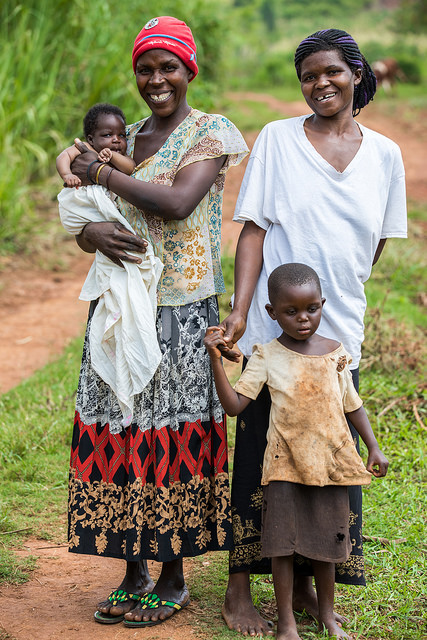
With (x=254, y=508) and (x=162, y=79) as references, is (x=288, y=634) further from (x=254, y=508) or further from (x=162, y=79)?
(x=162, y=79)

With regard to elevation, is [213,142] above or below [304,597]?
above

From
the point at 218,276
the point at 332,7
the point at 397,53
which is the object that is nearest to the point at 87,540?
the point at 218,276

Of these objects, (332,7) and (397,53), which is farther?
(332,7)

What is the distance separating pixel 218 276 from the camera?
266 centimetres

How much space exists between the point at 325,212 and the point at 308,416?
0.61 m

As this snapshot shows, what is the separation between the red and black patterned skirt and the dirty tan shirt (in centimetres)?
23

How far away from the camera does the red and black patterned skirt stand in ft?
8.36

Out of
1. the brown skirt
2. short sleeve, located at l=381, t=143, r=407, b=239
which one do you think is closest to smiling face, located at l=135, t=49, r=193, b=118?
short sleeve, located at l=381, t=143, r=407, b=239

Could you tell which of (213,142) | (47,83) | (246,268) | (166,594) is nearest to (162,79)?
(213,142)

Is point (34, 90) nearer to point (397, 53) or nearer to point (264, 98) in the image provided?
point (264, 98)

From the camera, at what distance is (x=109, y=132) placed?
255cm

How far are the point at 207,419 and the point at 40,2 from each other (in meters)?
6.50

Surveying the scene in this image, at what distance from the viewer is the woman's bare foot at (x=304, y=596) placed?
105 inches

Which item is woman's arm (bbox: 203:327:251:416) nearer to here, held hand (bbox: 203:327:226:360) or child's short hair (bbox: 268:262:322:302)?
held hand (bbox: 203:327:226:360)
